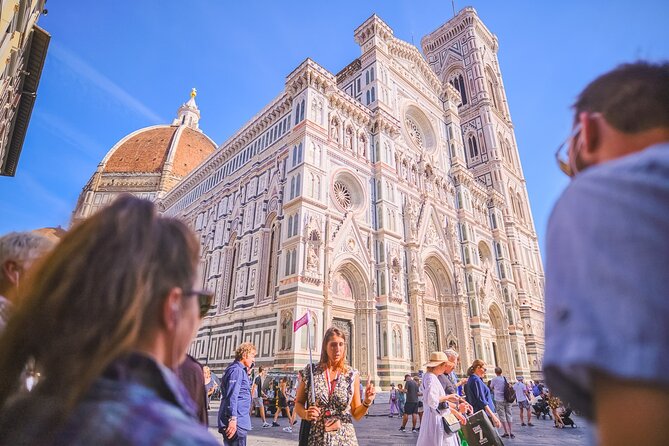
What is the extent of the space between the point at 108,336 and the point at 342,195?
662 inches

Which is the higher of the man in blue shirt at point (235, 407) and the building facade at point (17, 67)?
the building facade at point (17, 67)

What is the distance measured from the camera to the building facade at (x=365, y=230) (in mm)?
14820

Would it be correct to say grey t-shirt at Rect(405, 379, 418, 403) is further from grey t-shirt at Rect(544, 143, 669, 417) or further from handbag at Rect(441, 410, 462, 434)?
grey t-shirt at Rect(544, 143, 669, 417)

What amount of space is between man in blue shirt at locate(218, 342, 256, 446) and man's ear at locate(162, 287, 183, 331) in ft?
12.0

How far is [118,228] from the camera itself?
821mm

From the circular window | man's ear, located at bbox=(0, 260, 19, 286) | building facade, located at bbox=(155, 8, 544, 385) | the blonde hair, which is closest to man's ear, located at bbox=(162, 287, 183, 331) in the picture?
man's ear, located at bbox=(0, 260, 19, 286)

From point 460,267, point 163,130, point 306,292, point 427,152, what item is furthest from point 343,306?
point 163,130

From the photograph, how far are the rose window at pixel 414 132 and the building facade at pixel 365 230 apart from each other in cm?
21

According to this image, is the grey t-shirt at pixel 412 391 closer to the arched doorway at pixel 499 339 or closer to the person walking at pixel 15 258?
the person walking at pixel 15 258

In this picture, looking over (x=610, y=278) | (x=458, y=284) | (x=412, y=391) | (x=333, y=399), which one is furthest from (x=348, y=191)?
(x=610, y=278)

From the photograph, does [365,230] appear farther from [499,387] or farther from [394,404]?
[499,387]

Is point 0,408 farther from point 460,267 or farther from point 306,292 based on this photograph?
point 460,267

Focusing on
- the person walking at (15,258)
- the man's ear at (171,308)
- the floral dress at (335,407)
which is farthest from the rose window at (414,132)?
the man's ear at (171,308)

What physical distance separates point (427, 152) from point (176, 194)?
20854 mm
